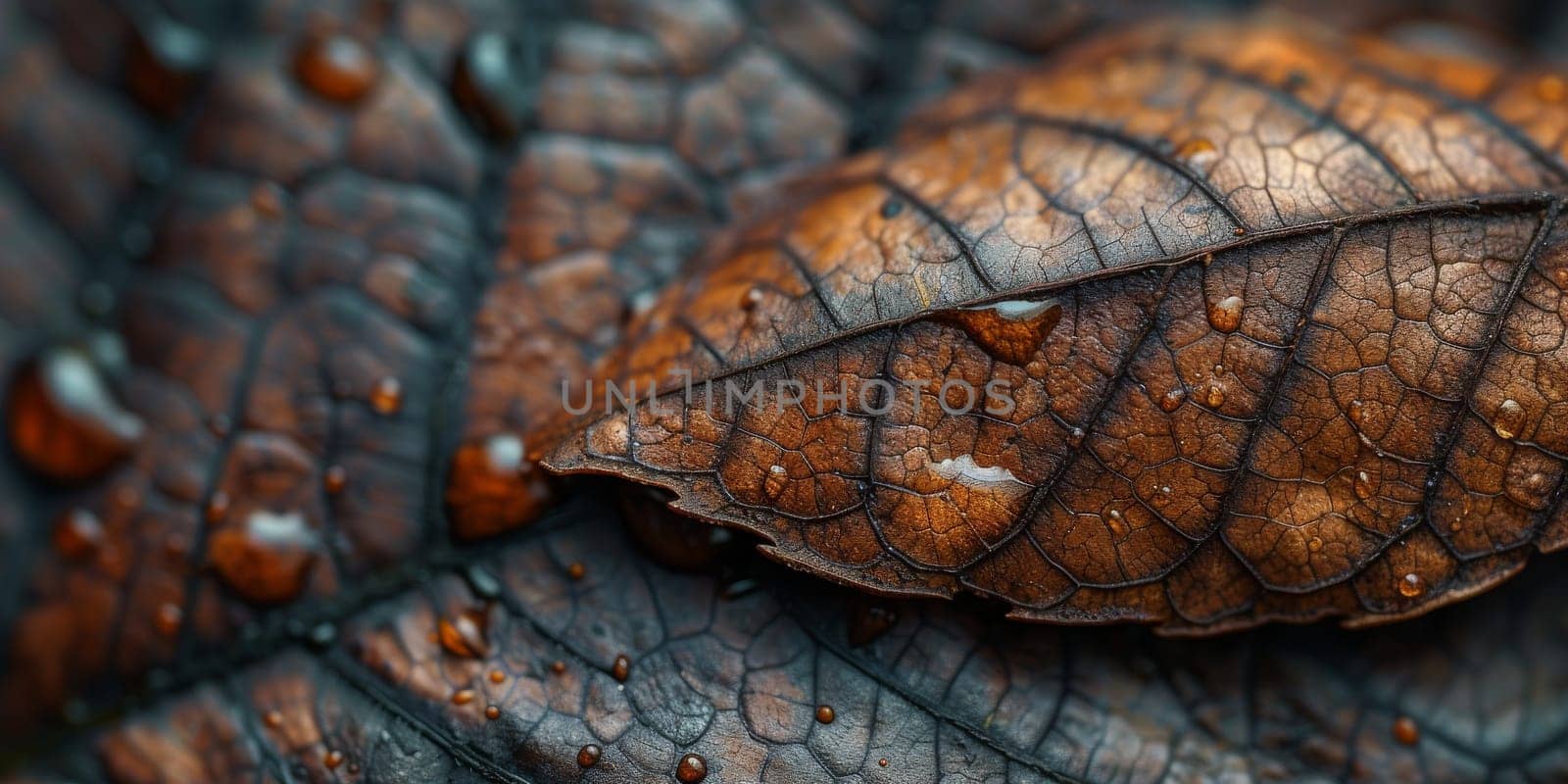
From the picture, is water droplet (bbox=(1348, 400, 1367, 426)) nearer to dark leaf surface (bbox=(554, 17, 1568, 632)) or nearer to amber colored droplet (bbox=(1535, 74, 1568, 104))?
dark leaf surface (bbox=(554, 17, 1568, 632))

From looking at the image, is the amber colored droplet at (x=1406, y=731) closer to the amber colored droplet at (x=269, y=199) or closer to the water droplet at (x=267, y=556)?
the water droplet at (x=267, y=556)

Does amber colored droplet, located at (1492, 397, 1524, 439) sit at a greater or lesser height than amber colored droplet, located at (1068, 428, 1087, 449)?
greater

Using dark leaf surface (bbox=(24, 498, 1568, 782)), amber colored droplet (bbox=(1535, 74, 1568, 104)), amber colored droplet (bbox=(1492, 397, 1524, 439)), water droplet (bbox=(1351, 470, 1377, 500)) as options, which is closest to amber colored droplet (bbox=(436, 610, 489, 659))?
dark leaf surface (bbox=(24, 498, 1568, 782))

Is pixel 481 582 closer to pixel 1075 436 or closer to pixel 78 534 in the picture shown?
pixel 78 534

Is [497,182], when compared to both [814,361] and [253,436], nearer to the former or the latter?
[253,436]

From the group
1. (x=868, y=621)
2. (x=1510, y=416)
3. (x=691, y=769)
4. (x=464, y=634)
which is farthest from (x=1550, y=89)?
(x=464, y=634)
